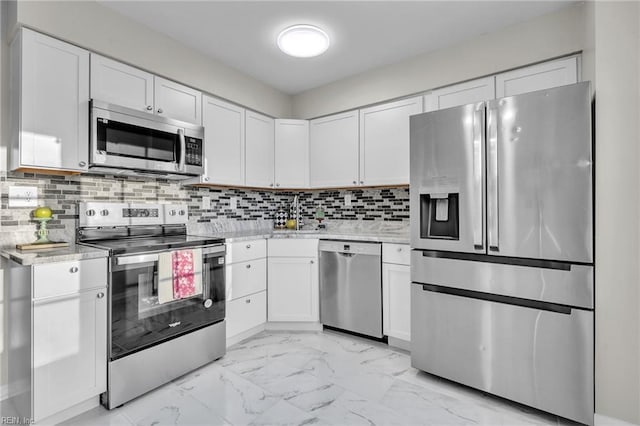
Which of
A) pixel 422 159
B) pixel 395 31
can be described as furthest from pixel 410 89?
pixel 422 159

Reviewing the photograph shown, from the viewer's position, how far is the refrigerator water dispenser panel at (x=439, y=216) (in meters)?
2.17

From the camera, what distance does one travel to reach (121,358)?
1962 millimetres

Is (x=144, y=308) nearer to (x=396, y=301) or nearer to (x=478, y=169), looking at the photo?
(x=396, y=301)

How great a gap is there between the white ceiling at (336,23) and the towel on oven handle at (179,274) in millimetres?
1657

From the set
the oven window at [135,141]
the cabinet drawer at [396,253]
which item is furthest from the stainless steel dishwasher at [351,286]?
the oven window at [135,141]

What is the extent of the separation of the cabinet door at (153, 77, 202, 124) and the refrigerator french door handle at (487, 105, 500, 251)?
87.9 inches

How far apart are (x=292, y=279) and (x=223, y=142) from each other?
4.69 ft

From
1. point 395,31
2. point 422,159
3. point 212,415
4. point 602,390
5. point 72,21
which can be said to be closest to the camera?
point 602,390

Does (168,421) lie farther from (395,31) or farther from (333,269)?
(395,31)

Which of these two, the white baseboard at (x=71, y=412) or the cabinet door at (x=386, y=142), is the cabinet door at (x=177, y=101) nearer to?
the cabinet door at (x=386, y=142)

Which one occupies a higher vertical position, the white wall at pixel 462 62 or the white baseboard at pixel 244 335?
the white wall at pixel 462 62

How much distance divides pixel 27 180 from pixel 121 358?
126cm

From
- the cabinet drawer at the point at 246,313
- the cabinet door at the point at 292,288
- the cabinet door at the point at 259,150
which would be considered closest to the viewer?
the cabinet drawer at the point at 246,313

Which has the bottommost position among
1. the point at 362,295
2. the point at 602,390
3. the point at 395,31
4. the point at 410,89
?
the point at 602,390
